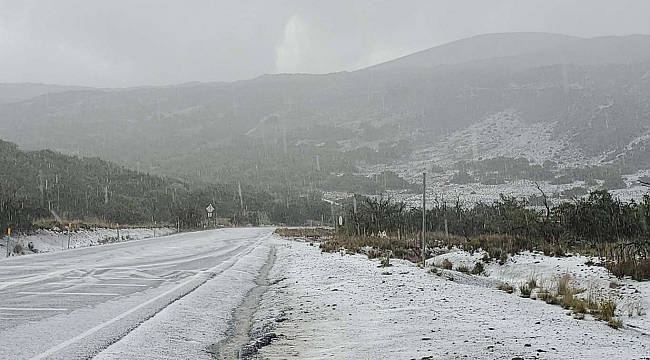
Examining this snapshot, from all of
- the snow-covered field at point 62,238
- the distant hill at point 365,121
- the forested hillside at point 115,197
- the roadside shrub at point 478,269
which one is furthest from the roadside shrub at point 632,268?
the distant hill at point 365,121

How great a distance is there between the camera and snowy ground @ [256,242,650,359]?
5.81m

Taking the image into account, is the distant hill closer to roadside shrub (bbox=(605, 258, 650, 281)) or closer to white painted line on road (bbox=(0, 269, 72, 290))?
roadside shrub (bbox=(605, 258, 650, 281))

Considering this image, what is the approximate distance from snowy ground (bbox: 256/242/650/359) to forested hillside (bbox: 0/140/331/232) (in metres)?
20.1

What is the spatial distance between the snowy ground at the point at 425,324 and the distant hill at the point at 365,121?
7006cm

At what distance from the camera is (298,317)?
28.2 feet

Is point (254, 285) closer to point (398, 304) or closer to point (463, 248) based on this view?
point (398, 304)

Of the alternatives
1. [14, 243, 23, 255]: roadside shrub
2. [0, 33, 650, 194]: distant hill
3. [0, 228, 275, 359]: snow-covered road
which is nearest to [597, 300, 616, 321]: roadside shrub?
[0, 228, 275, 359]: snow-covered road

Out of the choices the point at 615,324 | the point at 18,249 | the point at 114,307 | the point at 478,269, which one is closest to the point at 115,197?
the point at 18,249

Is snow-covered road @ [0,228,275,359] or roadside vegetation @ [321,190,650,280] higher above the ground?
roadside vegetation @ [321,190,650,280]

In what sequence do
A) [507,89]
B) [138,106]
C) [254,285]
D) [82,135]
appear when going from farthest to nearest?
[138,106] → [82,135] → [507,89] → [254,285]

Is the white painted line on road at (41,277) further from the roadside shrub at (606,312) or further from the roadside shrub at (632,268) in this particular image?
the roadside shrub at (632,268)

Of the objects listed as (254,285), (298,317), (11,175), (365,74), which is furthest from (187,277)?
(365,74)

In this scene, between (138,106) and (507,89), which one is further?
(138,106)

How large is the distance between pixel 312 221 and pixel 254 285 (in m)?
75.1
